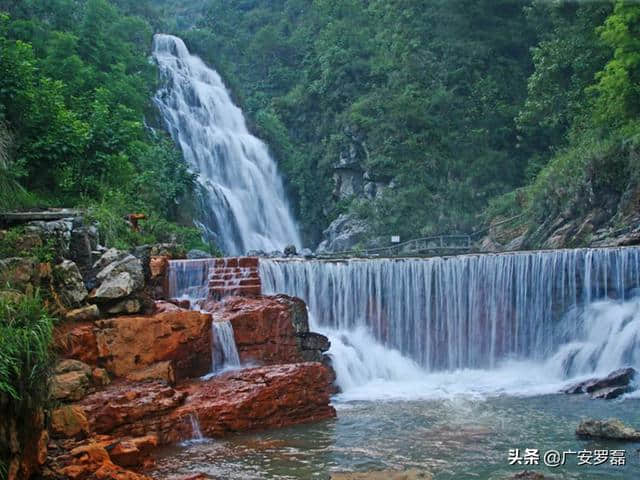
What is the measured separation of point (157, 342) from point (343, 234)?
64.4 ft

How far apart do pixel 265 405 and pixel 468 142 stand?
75.7 ft

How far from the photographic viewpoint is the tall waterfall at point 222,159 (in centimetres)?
2683

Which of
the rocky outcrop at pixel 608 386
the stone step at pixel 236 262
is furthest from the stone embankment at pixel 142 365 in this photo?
the rocky outcrop at pixel 608 386

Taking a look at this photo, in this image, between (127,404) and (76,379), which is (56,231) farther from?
(127,404)

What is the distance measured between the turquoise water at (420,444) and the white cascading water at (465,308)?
11.6 feet

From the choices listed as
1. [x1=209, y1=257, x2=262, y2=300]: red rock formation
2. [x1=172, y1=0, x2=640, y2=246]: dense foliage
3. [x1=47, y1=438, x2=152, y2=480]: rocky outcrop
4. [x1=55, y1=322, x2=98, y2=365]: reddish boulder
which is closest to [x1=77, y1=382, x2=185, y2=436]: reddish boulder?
[x1=55, y1=322, x2=98, y2=365]: reddish boulder

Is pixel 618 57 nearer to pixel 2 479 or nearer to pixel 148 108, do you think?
pixel 148 108

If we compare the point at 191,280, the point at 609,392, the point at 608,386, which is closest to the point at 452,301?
the point at 608,386

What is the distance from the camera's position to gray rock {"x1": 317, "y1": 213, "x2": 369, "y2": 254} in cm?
3053

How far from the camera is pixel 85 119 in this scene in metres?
20.2

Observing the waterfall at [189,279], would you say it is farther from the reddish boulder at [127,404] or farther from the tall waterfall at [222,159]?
the tall waterfall at [222,159]

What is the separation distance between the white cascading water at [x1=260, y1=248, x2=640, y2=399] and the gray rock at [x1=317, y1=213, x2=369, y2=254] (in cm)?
1291

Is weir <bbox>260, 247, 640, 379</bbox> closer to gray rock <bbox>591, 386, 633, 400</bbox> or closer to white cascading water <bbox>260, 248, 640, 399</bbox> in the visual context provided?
white cascading water <bbox>260, 248, 640, 399</bbox>

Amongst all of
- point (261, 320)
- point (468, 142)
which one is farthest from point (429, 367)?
point (468, 142)
